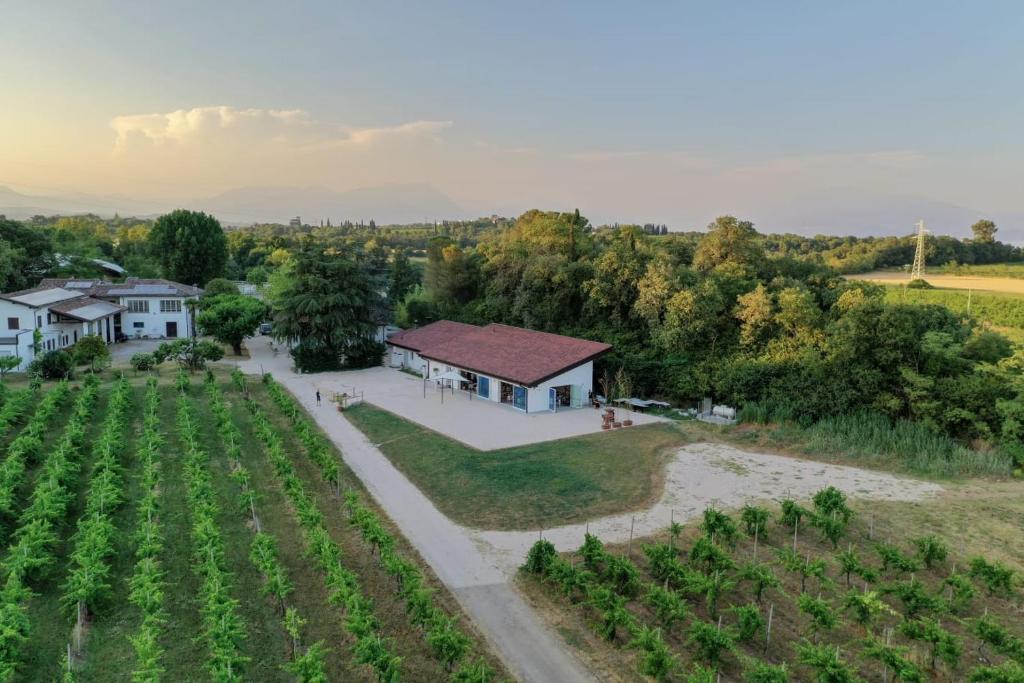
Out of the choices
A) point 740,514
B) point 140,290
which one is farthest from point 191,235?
point 740,514

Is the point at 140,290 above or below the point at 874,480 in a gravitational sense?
above

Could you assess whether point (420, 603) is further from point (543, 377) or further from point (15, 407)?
point (15, 407)

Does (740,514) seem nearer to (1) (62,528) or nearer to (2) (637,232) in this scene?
(1) (62,528)

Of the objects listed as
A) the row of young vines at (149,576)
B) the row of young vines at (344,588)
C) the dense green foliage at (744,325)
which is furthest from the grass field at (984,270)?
the row of young vines at (149,576)

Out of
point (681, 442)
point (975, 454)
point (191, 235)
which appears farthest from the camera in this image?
point (191, 235)

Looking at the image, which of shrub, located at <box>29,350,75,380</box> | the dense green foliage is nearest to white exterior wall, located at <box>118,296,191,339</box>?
shrub, located at <box>29,350,75,380</box>

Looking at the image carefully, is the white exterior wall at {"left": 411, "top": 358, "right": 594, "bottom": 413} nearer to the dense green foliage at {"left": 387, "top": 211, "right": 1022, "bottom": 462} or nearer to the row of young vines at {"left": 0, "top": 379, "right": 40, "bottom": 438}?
the dense green foliage at {"left": 387, "top": 211, "right": 1022, "bottom": 462}
